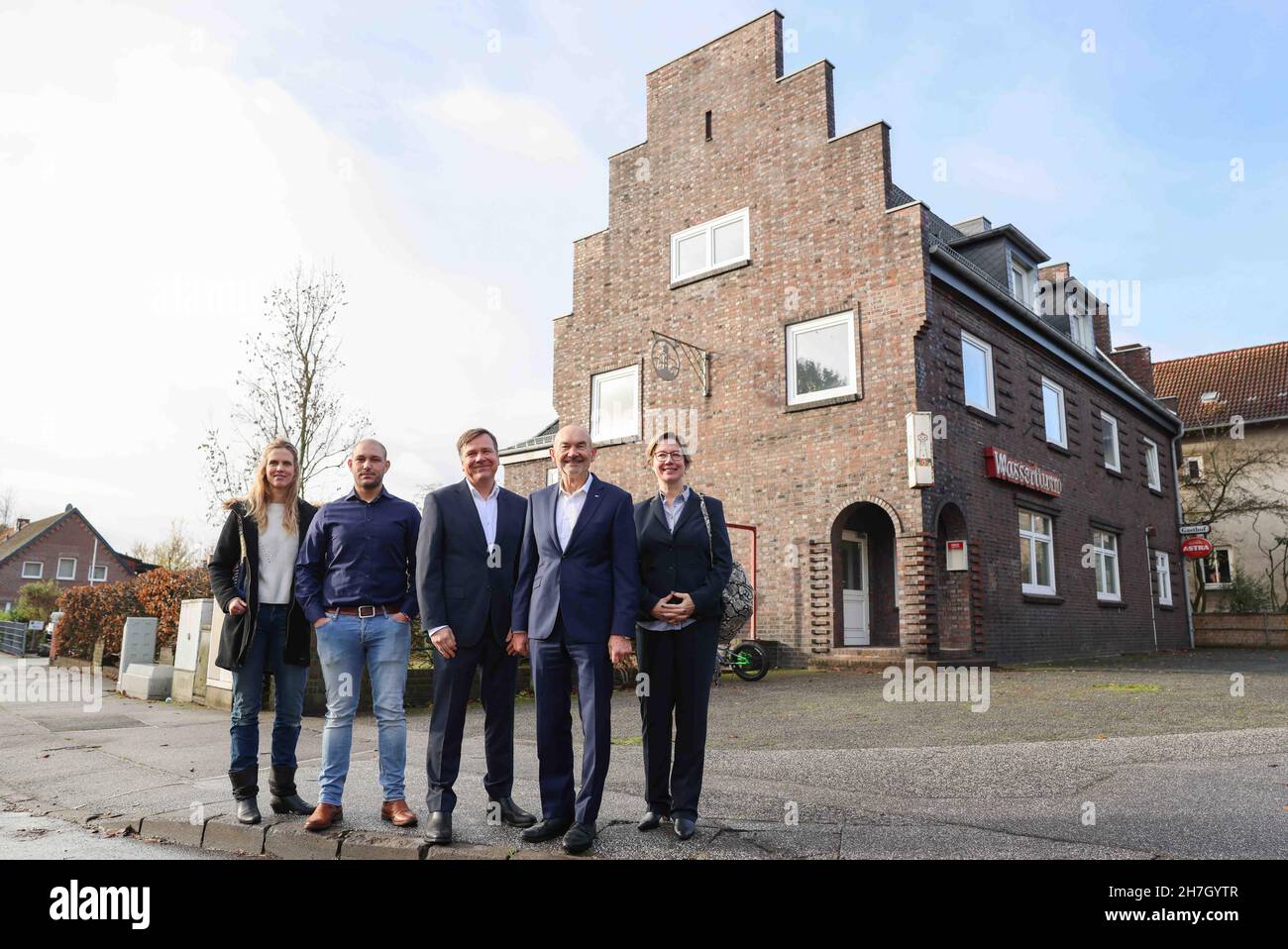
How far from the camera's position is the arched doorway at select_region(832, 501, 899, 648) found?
16.7 meters

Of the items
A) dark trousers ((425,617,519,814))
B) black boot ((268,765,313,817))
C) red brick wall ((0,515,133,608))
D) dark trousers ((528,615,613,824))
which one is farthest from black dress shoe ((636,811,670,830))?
red brick wall ((0,515,133,608))

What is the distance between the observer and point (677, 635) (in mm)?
4859

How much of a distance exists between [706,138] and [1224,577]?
90.6 ft

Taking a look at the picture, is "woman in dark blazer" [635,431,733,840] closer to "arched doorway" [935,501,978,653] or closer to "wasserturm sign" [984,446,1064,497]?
"arched doorway" [935,501,978,653]

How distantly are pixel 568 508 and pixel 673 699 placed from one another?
116 centimetres

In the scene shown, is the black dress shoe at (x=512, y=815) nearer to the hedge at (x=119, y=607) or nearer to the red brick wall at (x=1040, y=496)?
the hedge at (x=119, y=607)

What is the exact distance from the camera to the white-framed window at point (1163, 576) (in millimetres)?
25672

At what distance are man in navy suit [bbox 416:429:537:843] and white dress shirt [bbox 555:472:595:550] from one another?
0.46 meters

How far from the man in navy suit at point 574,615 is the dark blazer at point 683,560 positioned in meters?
0.12

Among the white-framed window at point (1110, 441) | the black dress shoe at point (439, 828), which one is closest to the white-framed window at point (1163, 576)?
the white-framed window at point (1110, 441)

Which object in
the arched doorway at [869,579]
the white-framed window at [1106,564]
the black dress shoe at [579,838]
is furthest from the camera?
the white-framed window at [1106,564]

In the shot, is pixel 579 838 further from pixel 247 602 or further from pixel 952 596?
pixel 952 596

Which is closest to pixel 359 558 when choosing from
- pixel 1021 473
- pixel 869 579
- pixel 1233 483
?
pixel 869 579

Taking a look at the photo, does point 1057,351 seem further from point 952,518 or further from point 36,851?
point 36,851
